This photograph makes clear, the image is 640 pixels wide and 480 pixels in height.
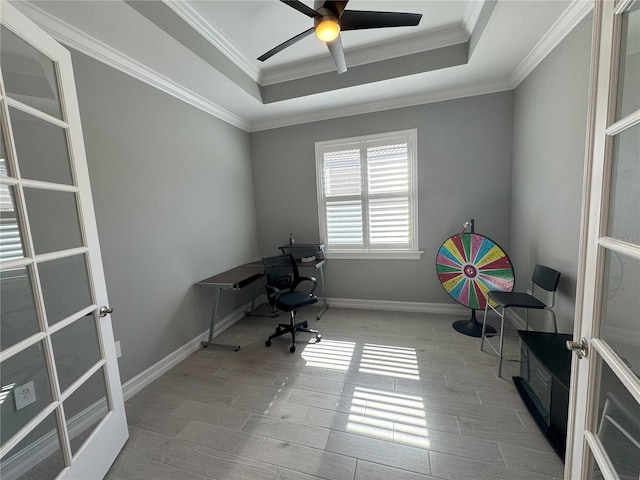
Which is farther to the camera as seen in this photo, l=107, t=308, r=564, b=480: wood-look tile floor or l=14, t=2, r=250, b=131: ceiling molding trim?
l=14, t=2, r=250, b=131: ceiling molding trim

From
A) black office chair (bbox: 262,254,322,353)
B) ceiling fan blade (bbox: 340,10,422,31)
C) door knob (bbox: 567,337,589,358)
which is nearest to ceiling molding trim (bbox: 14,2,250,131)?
ceiling fan blade (bbox: 340,10,422,31)

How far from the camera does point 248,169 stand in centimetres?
365

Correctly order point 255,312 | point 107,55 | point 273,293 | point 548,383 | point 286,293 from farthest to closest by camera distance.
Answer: point 255,312, point 286,293, point 273,293, point 107,55, point 548,383

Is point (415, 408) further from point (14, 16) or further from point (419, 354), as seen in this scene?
point (14, 16)

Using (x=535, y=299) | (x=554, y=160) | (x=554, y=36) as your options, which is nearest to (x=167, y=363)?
(x=535, y=299)

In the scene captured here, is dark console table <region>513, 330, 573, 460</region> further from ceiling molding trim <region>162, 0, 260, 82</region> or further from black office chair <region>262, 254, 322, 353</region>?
ceiling molding trim <region>162, 0, 260, 82</region>

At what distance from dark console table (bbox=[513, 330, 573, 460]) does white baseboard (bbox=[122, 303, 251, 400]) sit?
2.81 meters

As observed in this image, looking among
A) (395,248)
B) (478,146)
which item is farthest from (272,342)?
(478,146)

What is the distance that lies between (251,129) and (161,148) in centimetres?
156

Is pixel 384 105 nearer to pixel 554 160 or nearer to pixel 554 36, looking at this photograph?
pixel 554 36

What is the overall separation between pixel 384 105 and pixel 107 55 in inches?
104

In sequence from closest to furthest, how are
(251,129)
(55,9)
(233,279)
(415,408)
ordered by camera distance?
1. (55,9)
2. (415,408)
3. (233,279)
4. (251,129)

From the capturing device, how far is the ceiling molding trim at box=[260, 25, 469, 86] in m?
2.28

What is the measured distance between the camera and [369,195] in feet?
10.9
